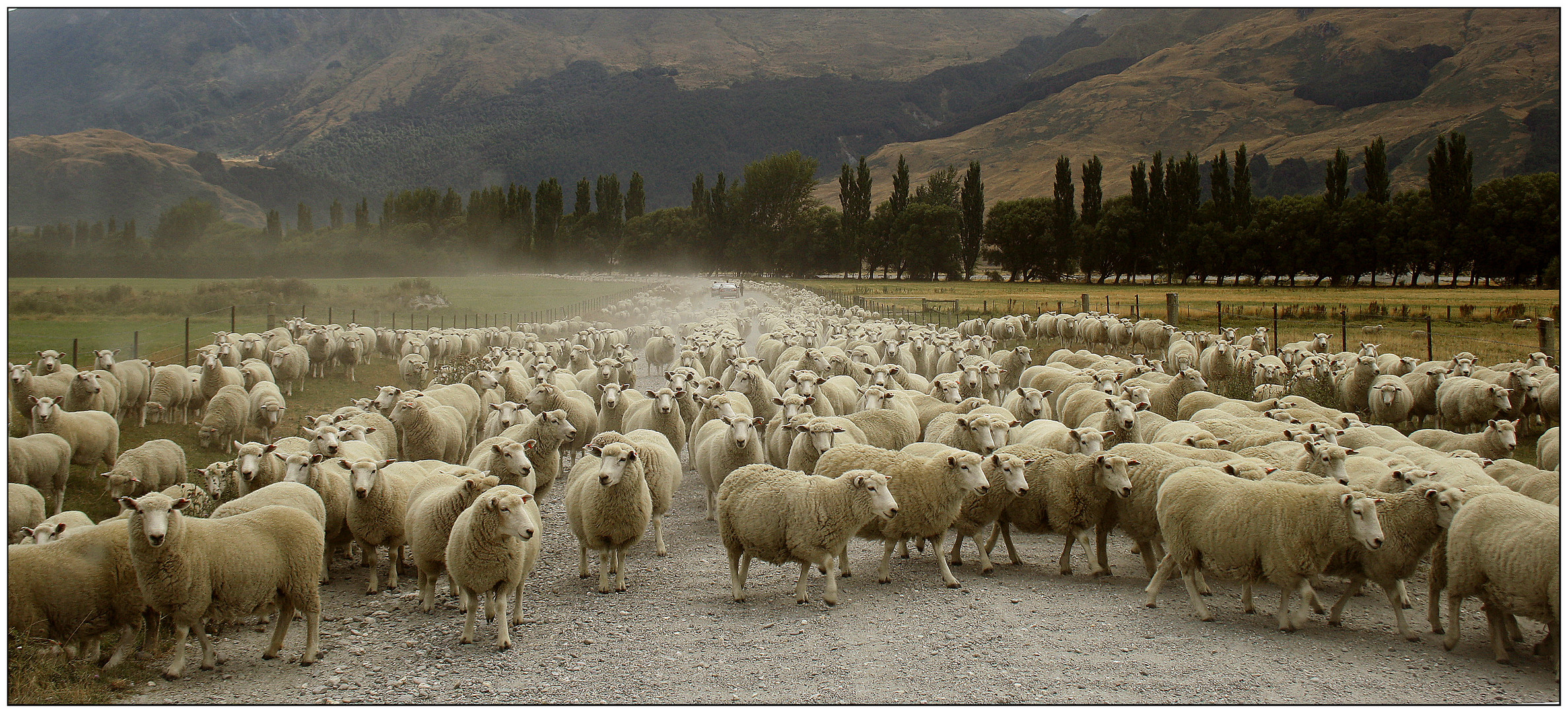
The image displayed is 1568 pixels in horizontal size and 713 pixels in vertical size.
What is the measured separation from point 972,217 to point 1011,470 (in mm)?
101093

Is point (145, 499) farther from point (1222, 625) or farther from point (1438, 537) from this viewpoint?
point (1438, 537)

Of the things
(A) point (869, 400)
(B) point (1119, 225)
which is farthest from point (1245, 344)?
(B) point (1119, 225)

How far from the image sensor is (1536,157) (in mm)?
142750

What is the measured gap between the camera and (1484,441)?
37.8 feet

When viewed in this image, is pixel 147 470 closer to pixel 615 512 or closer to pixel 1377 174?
pixel 615 512

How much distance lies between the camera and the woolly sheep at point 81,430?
11.5m

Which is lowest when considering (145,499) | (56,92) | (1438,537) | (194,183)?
(1438,537)

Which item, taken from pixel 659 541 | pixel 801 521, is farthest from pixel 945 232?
pixel 801 521

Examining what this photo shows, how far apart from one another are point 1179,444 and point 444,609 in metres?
7.91

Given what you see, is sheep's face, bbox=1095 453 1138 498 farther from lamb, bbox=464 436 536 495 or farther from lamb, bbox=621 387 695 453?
lamb, bbox=621 387 695 453

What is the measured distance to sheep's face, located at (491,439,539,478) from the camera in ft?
29.3

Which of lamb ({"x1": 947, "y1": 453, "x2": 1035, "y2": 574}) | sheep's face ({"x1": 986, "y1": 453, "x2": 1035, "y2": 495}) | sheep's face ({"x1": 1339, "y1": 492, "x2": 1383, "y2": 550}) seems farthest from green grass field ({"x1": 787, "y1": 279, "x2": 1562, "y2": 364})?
lamb ({"x1": 947, "y1": 453, "x2": 1035, "y2": 574})

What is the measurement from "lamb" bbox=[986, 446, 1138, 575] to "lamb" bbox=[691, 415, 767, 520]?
3.14 m

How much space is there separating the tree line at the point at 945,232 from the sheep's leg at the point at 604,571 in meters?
42.9
